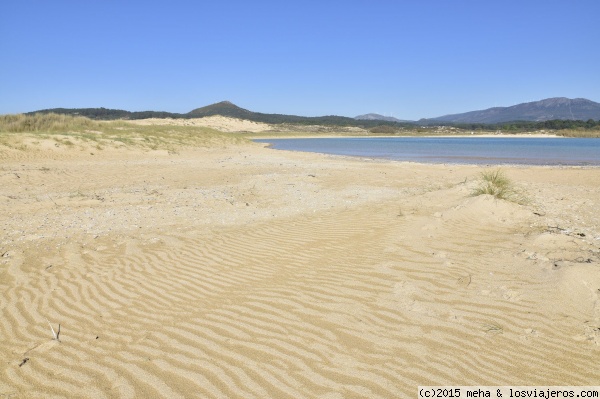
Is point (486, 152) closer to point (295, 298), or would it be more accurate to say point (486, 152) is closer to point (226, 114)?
point (295, 298)

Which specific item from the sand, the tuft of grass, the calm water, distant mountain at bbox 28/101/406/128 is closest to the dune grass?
the calm water

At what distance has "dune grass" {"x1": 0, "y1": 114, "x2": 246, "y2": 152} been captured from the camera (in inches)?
732

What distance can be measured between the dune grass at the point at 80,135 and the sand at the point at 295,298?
1235 centimetres

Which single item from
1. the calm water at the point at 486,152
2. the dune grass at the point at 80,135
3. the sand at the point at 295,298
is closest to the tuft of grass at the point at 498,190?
the sand at the point at 295,298

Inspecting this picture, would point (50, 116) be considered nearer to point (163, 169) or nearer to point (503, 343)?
point (163, 169)

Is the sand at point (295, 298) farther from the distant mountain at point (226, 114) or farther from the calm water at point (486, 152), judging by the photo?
the distant mountain at point (226, 114)

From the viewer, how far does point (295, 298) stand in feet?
13.2

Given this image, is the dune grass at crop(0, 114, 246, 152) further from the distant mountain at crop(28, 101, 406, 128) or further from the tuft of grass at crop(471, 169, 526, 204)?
the distant mountain at crop(28, 101, 406, 128)

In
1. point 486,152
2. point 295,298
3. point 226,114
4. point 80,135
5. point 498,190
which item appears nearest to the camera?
point 295,298

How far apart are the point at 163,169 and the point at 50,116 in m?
16.9

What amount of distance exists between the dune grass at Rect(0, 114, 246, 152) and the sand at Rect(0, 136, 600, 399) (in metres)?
12.3

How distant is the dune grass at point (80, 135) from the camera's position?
18.6 m

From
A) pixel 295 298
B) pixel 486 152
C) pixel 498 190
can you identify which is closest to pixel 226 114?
pixel 486 152

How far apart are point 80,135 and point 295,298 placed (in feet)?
70.8
